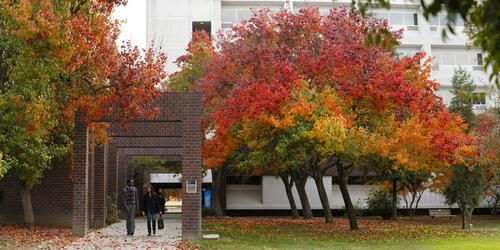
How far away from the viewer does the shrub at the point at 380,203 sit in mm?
33656

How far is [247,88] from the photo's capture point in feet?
62.9

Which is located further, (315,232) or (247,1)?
(247,1)

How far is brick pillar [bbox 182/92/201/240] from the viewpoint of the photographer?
1597cm

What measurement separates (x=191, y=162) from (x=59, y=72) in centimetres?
462

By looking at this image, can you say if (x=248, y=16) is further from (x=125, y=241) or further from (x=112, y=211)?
(x=125, y=241)

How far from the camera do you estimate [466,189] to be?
22.9 meters

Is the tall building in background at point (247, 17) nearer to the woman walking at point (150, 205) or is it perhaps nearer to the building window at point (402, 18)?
the building window at point (402, 18)

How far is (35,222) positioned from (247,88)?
10171 millimetres

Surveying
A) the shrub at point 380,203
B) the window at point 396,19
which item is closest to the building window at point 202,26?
the window at point 396,19

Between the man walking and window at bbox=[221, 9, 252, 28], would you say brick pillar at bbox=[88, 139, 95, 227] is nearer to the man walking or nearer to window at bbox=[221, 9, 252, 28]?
the man walking

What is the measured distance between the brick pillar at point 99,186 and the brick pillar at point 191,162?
6.41 m

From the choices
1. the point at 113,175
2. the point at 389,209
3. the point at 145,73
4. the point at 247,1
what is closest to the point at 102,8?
the point at 145,73

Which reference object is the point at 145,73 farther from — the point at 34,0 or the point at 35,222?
the point at 35,222

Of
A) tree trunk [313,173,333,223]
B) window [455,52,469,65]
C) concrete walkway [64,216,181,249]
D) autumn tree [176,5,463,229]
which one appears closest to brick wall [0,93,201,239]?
concrete walkway [64,216,181,249]
